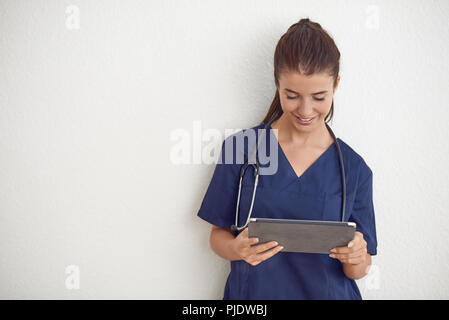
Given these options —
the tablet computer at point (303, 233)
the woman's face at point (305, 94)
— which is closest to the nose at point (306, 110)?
the woman's face at point (305, 94)

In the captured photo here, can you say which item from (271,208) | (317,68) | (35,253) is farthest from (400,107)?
(35,253)

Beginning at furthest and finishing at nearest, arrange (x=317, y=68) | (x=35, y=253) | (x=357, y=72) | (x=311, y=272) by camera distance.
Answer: (x=35, y=253) < (x=357, y=72) < (x=311, y=272) < (x=317, y=68)

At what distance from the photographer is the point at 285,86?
79 centimetres

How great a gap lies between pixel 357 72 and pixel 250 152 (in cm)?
38

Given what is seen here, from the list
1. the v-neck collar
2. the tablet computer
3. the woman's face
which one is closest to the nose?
the woman's face

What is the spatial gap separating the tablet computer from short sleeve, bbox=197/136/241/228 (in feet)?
0.51

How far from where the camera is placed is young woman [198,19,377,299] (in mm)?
783

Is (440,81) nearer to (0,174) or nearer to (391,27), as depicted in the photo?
(391,27)

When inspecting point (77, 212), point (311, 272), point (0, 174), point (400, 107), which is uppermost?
point (400, 107)

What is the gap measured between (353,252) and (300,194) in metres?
0.18

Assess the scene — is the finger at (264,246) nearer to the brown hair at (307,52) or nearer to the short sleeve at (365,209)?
the short sleeve at (365,209)

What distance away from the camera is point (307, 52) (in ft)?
2.51

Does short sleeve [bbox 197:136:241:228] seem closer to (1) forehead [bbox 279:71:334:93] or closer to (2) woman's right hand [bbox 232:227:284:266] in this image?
(2) woman's right hand [bbox 232:227:284:266]

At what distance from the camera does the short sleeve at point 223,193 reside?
896 millimetres
